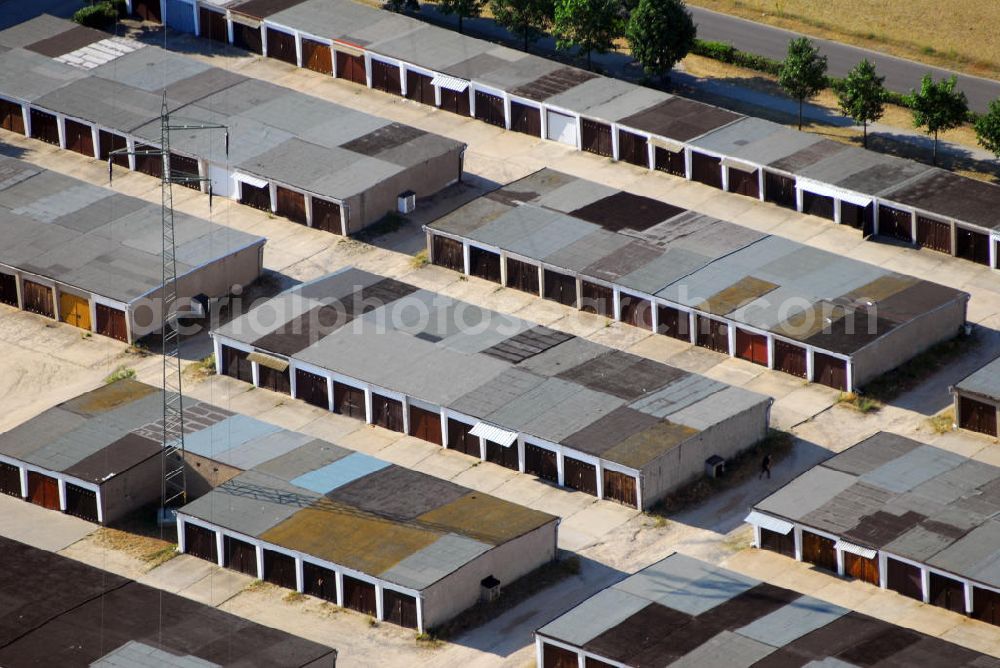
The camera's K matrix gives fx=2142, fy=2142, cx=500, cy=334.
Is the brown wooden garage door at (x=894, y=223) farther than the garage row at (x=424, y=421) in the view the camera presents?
Yes

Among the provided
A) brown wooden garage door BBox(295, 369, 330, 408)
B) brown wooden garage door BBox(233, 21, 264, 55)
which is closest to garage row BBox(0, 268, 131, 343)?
brown wooden garage door BBox(295, 369, 330, 408)

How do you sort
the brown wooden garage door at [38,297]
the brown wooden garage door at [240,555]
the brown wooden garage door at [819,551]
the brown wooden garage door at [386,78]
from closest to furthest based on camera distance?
the brown wooden garage door at [819,551]
the brown wooden garage door at [240,555]
the brown wooden garage door at [38,297]
the brown wooden garage door at [386,78]

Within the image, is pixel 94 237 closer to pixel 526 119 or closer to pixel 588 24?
pixel 526 119

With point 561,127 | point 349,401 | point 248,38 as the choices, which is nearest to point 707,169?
point 561,127

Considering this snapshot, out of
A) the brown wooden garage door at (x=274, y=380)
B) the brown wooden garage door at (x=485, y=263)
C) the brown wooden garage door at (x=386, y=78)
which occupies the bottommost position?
the brown wooden garage door at (x=274, y=380)

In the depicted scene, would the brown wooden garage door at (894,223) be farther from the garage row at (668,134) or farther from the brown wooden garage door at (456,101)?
the brown wooden garage door at (456,101)

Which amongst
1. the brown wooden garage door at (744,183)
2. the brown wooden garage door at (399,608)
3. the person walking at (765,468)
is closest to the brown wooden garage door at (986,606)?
the person walking at (765,468)

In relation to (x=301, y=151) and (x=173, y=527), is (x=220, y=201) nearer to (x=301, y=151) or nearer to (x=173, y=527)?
(x=301, y=151)
